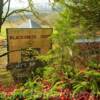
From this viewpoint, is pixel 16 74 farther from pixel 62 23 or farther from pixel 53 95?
pixel 53 95

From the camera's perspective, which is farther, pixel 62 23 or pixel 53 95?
pixel 62 23

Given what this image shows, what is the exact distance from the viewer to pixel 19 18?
76.8ft

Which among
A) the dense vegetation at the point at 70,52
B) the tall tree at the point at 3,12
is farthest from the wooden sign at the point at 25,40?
the tall tree at the point at 3,12

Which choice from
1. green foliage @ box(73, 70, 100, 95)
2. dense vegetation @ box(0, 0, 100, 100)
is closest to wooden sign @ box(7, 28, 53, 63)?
dense vegetation @ box(0, 0, 100, 100)

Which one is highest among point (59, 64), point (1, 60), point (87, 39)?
point (87, 39)

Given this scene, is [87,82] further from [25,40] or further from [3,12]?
[3,12]

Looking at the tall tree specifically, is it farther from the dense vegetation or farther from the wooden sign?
the dense vegetation

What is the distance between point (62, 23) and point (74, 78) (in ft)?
6.09

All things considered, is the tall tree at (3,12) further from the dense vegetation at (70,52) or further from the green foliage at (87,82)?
the green foliage at (87,82)

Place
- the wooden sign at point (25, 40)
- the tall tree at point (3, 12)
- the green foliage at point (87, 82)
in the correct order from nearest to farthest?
1. the green foliage at point (87, 82)
2. the wooden sign at point (25, 40)
3. the tall tree at point (3, 12)

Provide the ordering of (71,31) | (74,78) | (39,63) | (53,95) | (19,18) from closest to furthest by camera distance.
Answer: (53,95) < (74,78) < (71,31) < (39,63) < (19,18)

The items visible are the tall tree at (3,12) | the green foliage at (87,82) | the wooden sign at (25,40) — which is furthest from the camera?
the tall tree at (3,12)

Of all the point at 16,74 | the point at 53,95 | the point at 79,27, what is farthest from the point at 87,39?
the point at 16,74

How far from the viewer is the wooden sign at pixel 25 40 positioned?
12.9 meters
